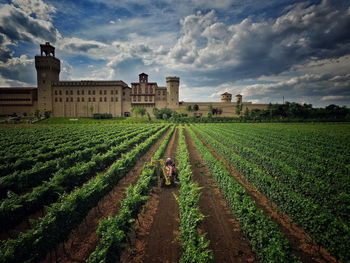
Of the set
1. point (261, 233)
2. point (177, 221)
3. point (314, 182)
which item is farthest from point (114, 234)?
point (314, 182)

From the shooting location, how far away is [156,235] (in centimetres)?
584

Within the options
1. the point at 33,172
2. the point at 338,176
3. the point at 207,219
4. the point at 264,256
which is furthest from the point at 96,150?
the point at 338,176

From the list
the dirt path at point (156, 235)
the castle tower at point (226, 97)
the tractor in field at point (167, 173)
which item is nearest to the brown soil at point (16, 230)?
the dirt path at point (156, 235)

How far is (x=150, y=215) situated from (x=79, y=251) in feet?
9.00

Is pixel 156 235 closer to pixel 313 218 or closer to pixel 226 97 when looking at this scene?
pixel 313 218

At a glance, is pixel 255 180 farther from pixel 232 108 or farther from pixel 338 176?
pixel 232 108

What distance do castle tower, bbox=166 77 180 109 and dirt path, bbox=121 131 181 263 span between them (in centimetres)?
6912

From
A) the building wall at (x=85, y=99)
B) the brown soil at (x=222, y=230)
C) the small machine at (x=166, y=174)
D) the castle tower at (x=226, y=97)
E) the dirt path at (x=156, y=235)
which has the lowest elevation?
the dirt path at (x=156, y=235)

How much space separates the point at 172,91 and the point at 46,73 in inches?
2247

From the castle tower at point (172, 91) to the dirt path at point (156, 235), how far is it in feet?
227

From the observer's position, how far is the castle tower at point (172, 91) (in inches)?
2975

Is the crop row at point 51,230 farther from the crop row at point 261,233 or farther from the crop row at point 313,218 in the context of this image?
the crop row at point 313,218

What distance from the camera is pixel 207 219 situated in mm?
6699

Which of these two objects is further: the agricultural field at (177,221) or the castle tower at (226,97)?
the castle tower at (226,97)
